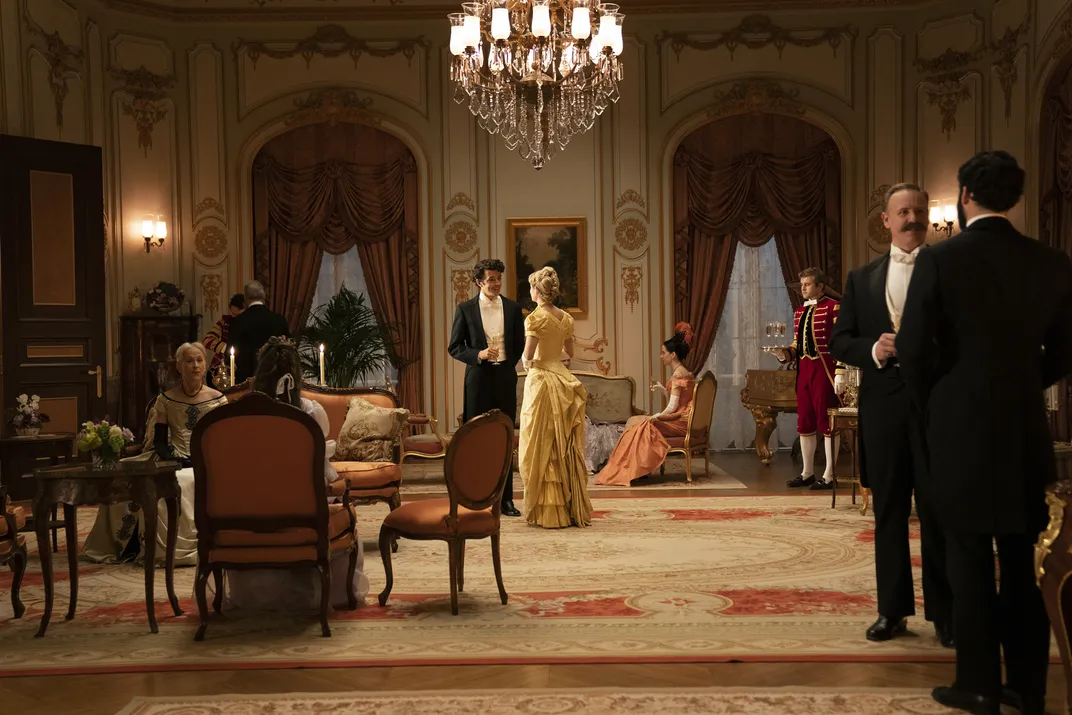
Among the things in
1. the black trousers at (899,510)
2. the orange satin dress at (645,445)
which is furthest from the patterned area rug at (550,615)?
the orange satin dress at (645,445)

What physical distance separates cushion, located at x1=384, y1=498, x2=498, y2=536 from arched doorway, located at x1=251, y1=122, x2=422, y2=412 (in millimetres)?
6634

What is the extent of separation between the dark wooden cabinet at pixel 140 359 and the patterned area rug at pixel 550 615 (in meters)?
4.54

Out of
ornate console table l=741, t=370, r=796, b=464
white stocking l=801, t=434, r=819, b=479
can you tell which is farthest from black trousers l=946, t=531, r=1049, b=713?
ornate console table l=741, t=370, r=796, b=464

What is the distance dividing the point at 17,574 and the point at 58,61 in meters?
6.82

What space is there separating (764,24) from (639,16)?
1.31m

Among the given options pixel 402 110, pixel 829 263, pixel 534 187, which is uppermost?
pixel 402 110

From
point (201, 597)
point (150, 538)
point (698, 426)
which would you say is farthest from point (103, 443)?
point (698, 426)

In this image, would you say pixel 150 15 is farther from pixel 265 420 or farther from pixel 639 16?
pixel 265 420

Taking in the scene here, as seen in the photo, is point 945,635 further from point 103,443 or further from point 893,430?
point 103,443

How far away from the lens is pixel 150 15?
432 inches

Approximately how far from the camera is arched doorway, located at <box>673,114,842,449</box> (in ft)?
37.0

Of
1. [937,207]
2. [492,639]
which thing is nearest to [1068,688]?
[492,639]

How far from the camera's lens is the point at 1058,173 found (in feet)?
29.8

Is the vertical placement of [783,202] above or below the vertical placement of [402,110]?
below
